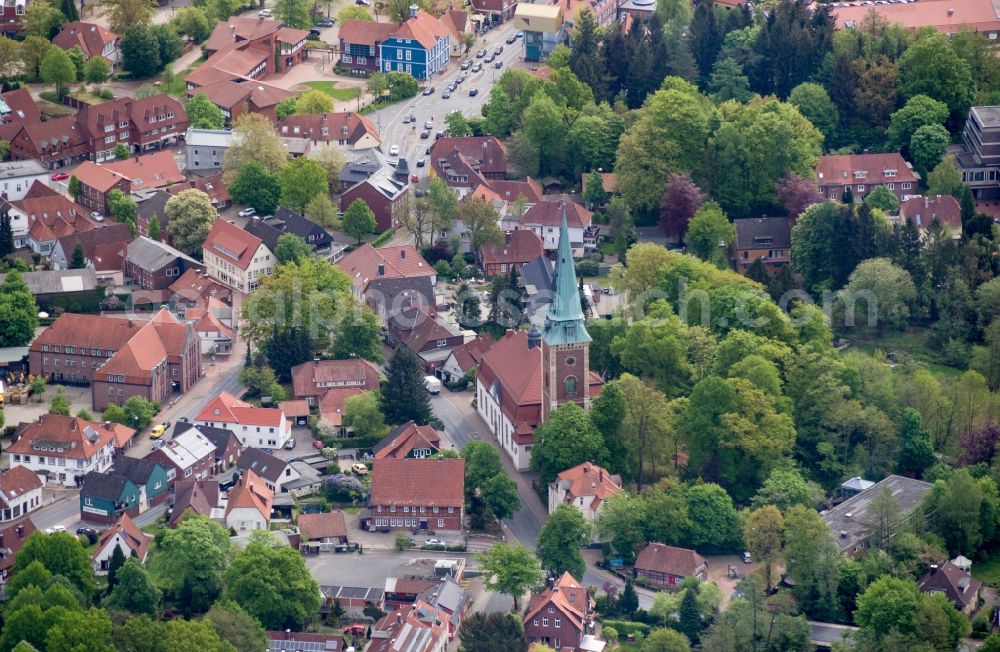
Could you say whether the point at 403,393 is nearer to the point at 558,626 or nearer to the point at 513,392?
the point at 513,392

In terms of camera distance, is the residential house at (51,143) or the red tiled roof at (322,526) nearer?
the red tiled roof at (322,526)

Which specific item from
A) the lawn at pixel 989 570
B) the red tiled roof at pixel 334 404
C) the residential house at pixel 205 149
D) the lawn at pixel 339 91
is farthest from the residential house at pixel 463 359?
the lawn at pixel 339 91

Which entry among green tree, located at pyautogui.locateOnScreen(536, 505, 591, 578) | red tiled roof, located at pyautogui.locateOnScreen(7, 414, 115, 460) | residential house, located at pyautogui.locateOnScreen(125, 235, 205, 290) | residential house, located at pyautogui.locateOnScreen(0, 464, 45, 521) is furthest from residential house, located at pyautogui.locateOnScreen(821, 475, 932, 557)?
residential house, located at pyautogui.locateOnScreen(125, 235, 205, 290)

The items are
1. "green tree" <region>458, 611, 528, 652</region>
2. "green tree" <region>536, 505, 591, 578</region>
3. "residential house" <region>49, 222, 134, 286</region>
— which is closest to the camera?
"green tree" <region>458, 611, 528, 652</region>

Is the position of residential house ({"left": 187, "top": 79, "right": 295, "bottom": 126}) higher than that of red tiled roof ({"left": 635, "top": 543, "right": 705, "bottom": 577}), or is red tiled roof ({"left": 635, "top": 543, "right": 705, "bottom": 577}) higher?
residential house ({"left": 187, "top": 79, "right": 295, "bottom": 126})

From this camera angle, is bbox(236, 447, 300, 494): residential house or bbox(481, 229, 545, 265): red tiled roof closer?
bbox(236, 447, 300, 494): residential house

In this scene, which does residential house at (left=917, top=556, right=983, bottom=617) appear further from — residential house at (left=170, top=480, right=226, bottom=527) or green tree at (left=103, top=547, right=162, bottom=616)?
green tree at (left=103, top=547, right=162, bottom=616)

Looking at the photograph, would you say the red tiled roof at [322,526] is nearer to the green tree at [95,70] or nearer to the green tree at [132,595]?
the green tree at [132,595]
